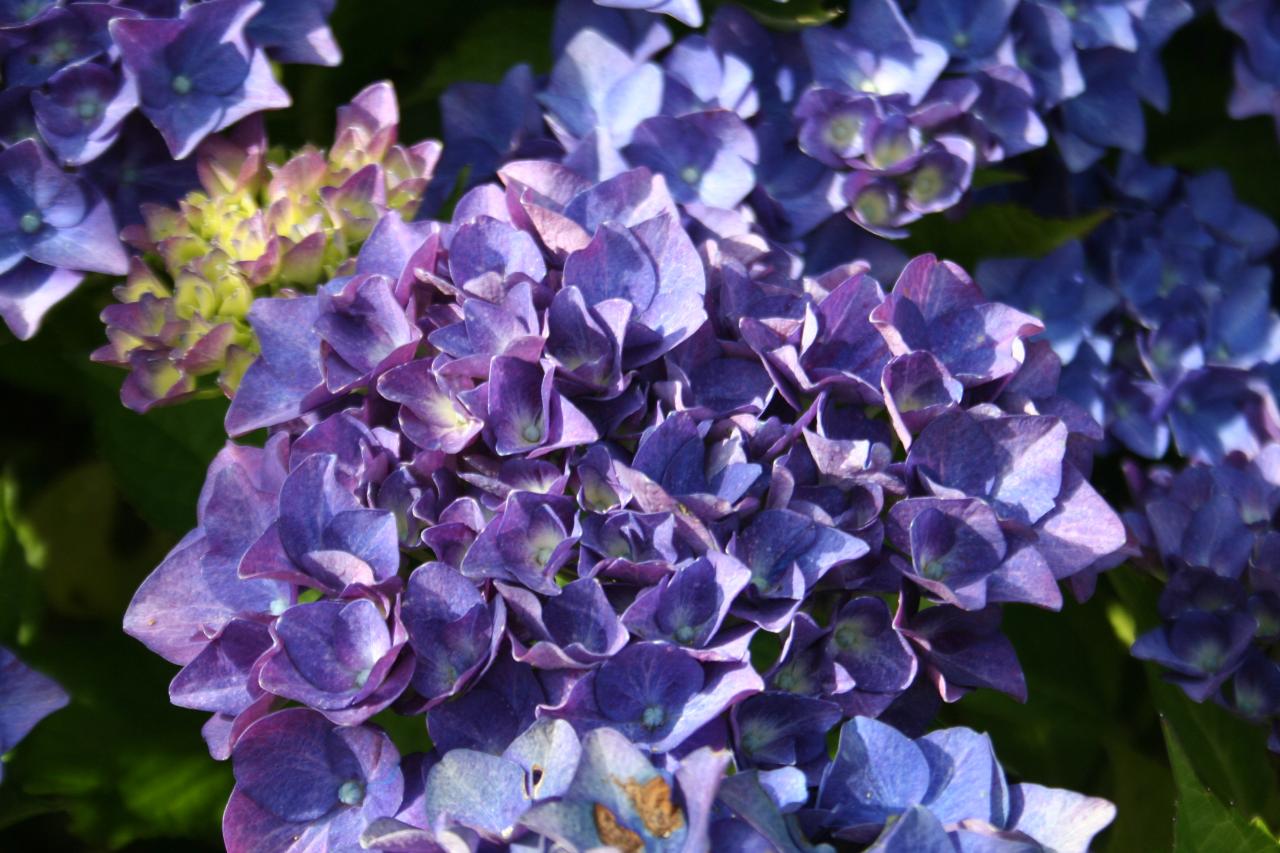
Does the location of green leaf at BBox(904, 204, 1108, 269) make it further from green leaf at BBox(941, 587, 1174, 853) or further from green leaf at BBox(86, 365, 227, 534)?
green leaf at BBox(86, 365, 227, 534)

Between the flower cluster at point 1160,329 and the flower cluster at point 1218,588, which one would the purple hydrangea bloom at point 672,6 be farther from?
the flower cluster at point 1218,588

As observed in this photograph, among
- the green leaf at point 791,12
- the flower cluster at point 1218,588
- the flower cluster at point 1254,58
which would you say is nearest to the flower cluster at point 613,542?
the flower cluster at point 1218,588

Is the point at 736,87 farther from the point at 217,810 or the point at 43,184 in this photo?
the point at 217,810

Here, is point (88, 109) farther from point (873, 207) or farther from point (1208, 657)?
point (1208, 657)

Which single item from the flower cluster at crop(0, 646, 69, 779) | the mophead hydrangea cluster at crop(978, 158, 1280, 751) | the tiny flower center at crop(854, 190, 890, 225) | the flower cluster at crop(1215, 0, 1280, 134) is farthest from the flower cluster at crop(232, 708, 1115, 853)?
the flower cluster at crop(1215, 0, 1280, 134)

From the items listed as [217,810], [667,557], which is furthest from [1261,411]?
[217,810]

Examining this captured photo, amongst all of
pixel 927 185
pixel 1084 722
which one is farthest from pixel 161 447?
pixel 1084 722
